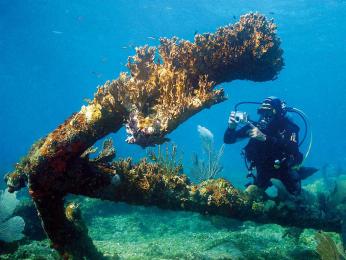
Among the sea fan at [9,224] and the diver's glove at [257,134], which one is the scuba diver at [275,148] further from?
the sea fan at [9,224]

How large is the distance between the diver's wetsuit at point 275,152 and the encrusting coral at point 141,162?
3.84ft

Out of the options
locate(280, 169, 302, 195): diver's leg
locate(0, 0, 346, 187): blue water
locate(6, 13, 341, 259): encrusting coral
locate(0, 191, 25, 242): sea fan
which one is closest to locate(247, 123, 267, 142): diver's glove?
locate(6, 13, 341, 259): encrusting coral

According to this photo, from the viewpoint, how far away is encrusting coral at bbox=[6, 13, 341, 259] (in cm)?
457

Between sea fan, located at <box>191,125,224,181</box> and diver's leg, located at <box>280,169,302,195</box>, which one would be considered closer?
diver's leg, located at <box>280,169,302,195</box>

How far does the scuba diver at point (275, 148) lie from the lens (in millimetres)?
7383

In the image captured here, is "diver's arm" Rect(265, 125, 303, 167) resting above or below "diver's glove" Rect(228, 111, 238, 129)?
below

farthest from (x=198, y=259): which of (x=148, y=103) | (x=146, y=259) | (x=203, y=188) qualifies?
(x=148, y=103)

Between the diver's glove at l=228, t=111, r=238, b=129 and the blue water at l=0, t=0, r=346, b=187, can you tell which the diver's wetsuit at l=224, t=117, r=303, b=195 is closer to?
the diver's glove at l=228, t=111, r=238, b=129

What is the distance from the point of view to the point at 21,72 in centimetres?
6331

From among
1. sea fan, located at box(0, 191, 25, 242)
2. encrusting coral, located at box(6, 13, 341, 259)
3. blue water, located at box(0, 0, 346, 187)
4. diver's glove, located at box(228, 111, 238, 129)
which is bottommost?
sea fan, located at box(0, 191, 25, 242)

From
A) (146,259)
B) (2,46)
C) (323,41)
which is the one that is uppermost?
(323,41)

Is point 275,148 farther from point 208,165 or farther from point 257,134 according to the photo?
point 208,165

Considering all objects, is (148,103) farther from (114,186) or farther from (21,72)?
(21,72)

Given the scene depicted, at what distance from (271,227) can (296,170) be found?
346cm
